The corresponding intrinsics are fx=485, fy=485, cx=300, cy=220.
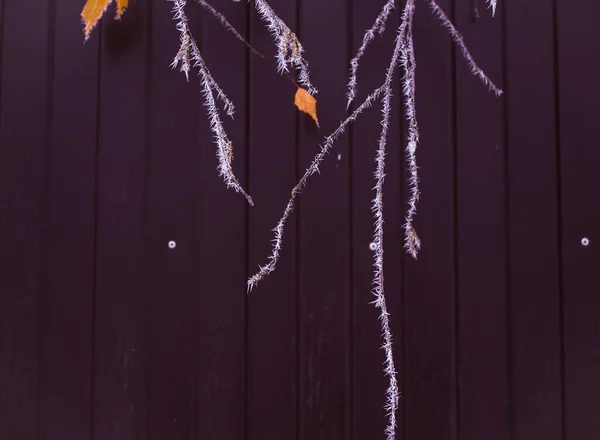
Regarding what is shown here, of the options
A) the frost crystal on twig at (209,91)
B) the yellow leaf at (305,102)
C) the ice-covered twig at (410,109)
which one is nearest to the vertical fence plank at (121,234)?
the frost crystal on twig at (209,91)

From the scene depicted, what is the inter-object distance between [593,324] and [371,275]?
486 millimetres

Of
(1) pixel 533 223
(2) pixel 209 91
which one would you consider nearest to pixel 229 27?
(2) pixel 209 91

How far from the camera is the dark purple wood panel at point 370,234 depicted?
1.02m

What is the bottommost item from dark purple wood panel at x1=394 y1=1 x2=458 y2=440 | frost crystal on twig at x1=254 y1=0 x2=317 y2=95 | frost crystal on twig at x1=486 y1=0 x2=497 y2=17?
dark purple wood panel at x1=394 y1=1 x2=458 y2=440

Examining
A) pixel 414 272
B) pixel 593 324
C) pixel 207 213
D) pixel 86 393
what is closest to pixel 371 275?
pixel 414 272

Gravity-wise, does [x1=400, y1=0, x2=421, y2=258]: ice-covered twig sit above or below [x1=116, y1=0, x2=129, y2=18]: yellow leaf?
below

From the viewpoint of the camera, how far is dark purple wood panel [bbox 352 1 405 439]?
40.1 inches

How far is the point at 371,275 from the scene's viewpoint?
40.4 inches

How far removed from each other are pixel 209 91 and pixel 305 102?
7.5 inches

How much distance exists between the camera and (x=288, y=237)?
1.03 meters

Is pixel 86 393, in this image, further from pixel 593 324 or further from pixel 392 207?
pixel 593 324

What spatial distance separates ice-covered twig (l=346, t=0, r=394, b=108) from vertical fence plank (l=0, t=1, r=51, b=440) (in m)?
0.65

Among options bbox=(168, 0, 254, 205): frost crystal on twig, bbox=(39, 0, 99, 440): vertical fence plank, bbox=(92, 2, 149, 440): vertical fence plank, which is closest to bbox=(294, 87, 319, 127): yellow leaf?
bbox=(168, 0, 254, 205): frost crystal on twig

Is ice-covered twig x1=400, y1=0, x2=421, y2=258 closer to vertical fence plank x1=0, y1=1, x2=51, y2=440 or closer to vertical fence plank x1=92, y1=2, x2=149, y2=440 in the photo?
vertical fence plank x1=92, y1=2, x2=149, y2=440
